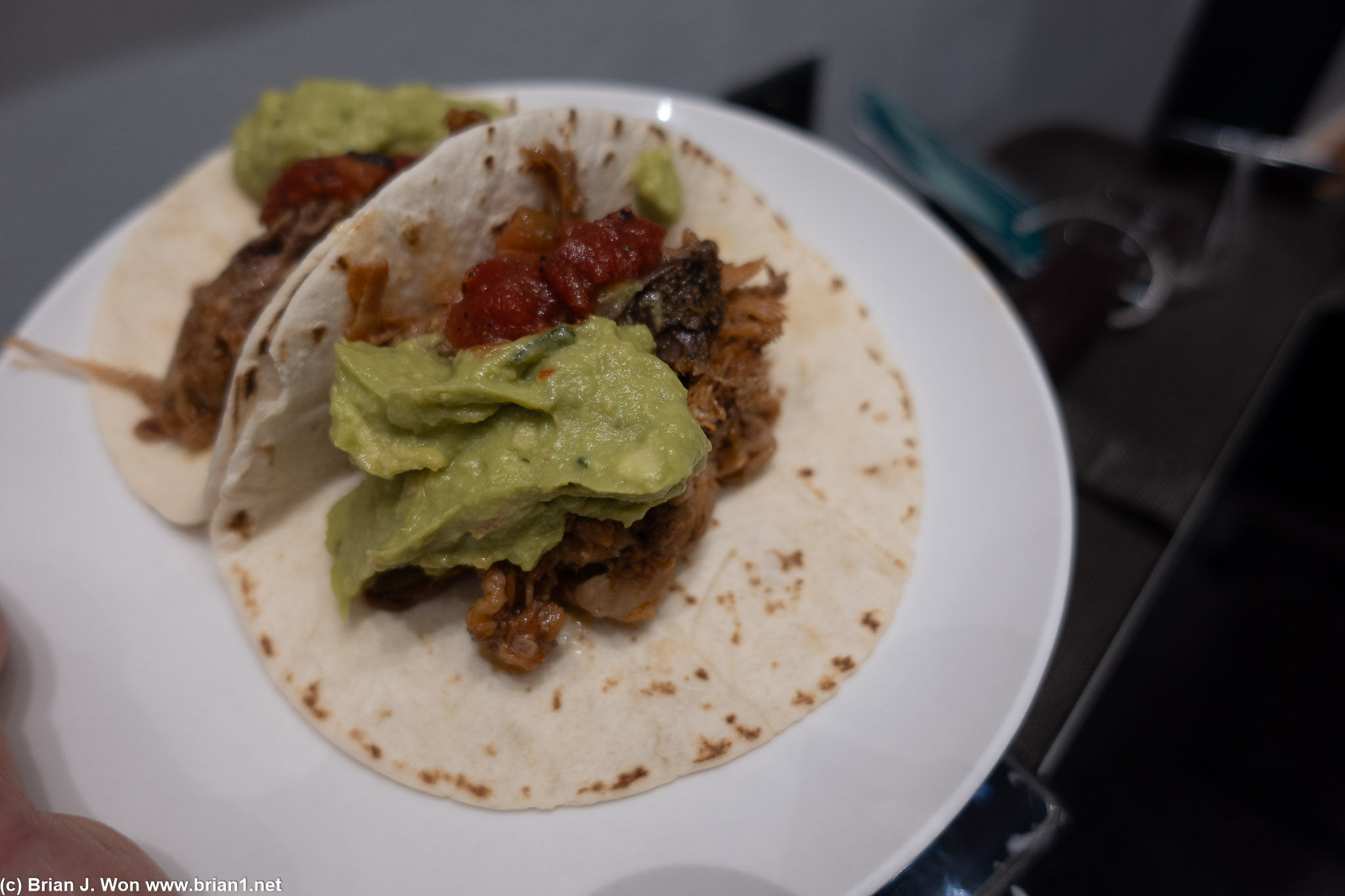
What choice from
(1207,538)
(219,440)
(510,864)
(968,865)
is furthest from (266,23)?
(1207,538)

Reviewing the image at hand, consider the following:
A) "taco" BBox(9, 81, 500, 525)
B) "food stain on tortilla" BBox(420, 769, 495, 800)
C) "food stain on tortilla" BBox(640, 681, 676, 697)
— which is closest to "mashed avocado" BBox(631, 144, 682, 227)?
"taco" BBox(9, 81, 500, 525)

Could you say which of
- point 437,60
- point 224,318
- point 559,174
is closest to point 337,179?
point 224,318

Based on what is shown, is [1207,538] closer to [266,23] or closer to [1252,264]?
[1252,264]

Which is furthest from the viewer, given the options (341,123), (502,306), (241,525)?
(341,123)

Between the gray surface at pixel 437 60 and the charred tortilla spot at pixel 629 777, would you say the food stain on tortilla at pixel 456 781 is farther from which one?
the gray surface at pixel 437 60

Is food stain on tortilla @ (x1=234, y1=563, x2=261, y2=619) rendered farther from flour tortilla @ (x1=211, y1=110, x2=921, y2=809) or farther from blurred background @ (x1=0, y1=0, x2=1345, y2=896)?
blurred background @ (x1=0, y1=0, x2=1345, y2=896)

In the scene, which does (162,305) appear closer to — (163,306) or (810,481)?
(163,306)
